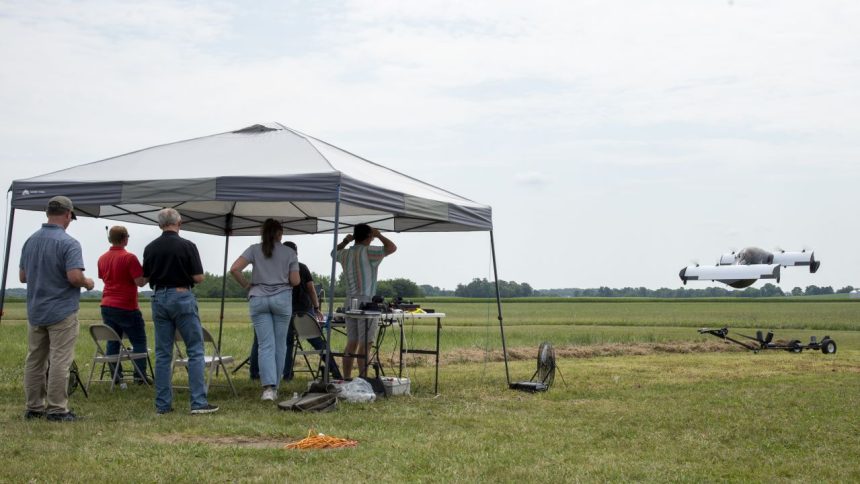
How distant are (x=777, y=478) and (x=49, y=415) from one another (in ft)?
16.8

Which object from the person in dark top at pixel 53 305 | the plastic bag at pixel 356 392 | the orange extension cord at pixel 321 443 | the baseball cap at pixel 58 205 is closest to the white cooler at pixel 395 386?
the plastic bag at pixel 356 392

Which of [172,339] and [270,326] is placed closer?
[172,339]

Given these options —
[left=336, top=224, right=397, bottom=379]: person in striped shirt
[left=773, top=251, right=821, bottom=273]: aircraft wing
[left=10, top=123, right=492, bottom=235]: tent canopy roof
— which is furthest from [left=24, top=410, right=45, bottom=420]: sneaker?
[left=773, top=251, right=821, bottom=273]: aircraft wing

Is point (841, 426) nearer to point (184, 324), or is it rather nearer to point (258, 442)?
point (258, 442)

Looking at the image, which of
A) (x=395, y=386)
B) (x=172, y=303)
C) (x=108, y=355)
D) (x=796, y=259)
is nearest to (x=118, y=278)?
(x=108, y=355)

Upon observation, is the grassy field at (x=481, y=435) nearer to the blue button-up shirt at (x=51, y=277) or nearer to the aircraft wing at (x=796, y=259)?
the blue button-up shirt at (x=51, y=277)

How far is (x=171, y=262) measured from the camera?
751cm

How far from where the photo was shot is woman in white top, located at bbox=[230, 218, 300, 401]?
8367mm

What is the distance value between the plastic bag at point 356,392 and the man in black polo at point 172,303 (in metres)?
1.30

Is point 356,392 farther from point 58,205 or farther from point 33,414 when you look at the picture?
point 58,205

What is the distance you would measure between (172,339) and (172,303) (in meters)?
0.33

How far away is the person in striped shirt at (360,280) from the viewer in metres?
9.27

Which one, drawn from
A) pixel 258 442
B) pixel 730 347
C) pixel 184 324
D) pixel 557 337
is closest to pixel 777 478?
pixel 258 442

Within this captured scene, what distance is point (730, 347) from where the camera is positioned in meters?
19.0
